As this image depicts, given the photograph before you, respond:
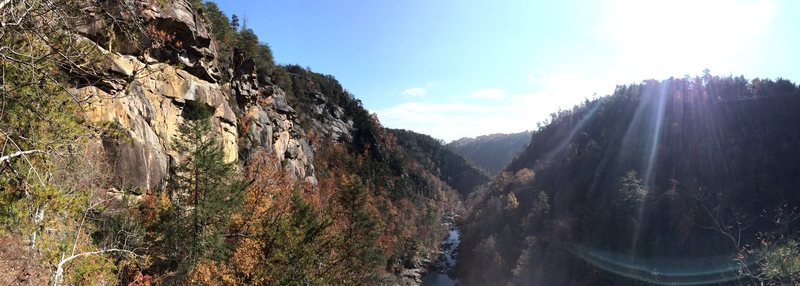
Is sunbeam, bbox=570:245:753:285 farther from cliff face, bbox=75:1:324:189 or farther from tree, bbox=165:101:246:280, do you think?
tree, bbox=165:101:246:280

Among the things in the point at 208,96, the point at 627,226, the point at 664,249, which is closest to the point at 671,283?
the point at 664,249

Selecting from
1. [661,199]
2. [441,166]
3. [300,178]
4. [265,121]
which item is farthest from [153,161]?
[441,166]

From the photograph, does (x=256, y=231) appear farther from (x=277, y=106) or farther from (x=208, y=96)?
(x=277, y=106)

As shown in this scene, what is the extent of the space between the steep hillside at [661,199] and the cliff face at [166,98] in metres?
45.6

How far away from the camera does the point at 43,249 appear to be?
8.97 meters

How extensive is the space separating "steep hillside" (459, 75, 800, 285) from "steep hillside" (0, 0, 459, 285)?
38578 mm

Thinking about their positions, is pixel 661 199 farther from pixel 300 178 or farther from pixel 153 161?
pixel 153 161

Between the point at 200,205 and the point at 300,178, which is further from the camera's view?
the point at 300,178

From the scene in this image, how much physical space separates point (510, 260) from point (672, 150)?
37946 millimetres

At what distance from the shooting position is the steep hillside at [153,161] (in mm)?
5500

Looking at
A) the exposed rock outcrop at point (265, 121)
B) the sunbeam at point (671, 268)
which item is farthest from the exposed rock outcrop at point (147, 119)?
the sunbeam at point (671, 268)

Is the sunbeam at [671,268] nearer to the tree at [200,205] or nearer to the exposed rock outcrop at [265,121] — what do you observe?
the exposed rock outcrop at [265,121]

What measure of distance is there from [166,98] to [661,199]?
71520 millimetres

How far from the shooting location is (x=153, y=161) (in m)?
23.3
